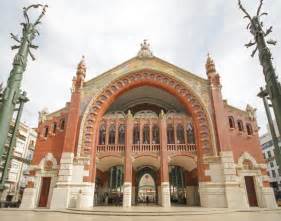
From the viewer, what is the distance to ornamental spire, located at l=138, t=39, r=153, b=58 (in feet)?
84.6

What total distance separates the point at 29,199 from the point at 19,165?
73.0 feet

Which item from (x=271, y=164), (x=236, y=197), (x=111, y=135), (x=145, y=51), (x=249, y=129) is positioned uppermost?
(x=145, y=51)

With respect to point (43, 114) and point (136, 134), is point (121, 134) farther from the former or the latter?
point (43, 114)

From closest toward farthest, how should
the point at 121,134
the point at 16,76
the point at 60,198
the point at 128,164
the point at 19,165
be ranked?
the point at 16,76
the point at 60,198
the point at 128,164
the point at 121,134
the point at 19,165

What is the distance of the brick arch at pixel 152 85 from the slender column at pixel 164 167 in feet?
10.9

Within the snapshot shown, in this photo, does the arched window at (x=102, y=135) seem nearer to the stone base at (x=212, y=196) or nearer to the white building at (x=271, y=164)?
the stone base at (x=212, y=196)

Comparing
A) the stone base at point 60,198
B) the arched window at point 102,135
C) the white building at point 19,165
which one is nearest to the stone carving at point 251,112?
the arched window at point 102,135

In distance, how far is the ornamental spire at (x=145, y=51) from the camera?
84.6 ft

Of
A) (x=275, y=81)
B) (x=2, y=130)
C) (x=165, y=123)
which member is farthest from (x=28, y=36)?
(x=165, y=123)

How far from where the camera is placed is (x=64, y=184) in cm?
1916

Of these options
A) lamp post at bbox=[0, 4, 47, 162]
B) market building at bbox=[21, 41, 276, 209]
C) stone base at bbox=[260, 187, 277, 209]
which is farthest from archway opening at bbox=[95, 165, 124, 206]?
lamp post at bbox=[0, 4, 47, 162]

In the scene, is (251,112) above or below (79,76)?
below

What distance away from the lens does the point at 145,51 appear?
26312 millimetres

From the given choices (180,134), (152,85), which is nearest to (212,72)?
(152,85)
